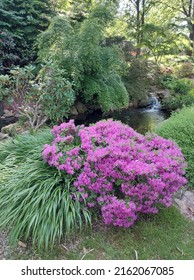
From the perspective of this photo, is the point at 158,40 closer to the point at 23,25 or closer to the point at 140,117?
the point at 140,117

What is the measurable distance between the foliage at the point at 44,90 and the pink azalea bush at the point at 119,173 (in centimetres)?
159

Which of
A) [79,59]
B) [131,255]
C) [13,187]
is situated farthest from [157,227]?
[79,59]

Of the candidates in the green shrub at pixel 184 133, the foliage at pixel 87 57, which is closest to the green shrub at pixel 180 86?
the foliage at pixel 87 57

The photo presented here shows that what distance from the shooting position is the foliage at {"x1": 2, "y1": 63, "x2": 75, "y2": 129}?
3721 mm

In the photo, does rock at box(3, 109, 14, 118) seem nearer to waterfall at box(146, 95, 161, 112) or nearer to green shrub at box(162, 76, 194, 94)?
waterfall at box(146, 95, 161, 112)

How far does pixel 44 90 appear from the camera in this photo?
12.3 ft

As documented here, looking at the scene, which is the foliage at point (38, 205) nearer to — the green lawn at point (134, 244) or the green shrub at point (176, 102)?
the green lawn at point (134, 244)

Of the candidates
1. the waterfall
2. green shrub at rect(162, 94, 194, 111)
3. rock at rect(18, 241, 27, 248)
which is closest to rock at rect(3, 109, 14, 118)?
the waterfall

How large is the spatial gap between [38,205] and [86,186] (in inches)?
16.5

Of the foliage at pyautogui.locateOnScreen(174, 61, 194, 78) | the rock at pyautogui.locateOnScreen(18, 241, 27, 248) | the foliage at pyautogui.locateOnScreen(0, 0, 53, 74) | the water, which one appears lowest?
the water

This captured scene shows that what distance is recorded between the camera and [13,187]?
7.18 feet

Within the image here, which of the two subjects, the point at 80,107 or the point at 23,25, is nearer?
the point at 80,107

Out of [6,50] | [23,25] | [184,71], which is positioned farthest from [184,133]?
[184,71]

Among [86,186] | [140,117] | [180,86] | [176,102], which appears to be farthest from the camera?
[180,86]
